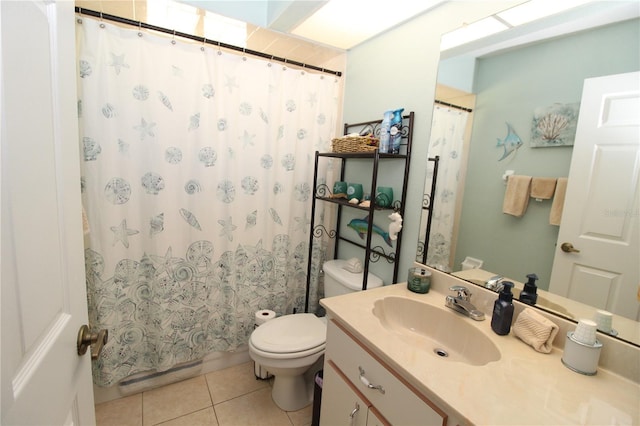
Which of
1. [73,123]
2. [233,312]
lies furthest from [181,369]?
[73,123]

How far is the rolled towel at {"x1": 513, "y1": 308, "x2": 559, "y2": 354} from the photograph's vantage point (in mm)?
927

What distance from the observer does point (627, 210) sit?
859mm

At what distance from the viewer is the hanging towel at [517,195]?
3.56ft

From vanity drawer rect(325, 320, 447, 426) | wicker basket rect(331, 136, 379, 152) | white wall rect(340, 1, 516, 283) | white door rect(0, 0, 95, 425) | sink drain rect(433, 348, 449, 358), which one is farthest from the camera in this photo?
wicker basket rect(331, 136, 379, 152)

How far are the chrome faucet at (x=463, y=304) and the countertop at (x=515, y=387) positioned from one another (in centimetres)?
13

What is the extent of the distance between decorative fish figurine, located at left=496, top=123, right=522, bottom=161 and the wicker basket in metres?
0.57

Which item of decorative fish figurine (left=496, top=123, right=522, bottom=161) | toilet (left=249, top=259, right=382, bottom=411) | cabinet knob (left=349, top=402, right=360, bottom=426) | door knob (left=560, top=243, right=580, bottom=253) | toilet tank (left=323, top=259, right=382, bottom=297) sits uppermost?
decorative fish figurine (left=496, top=123, right=522, bottom=161)

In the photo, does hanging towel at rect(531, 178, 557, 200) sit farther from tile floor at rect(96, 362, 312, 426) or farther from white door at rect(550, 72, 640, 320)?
tile floor at rect(96, 362, 312, 426)

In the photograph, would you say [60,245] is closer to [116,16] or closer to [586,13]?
[116,16]

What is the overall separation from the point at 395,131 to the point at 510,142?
52 centimetres

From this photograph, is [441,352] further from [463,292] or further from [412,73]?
[412,73]

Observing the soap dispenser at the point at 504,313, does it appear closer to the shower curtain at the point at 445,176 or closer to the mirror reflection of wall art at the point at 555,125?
the shower curtain at the point at 445,176

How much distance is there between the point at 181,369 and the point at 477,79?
90.5 inches

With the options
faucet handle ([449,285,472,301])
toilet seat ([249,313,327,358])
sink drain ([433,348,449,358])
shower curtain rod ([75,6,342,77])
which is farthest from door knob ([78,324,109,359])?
shower curtain rod ([75,6,342,77])
